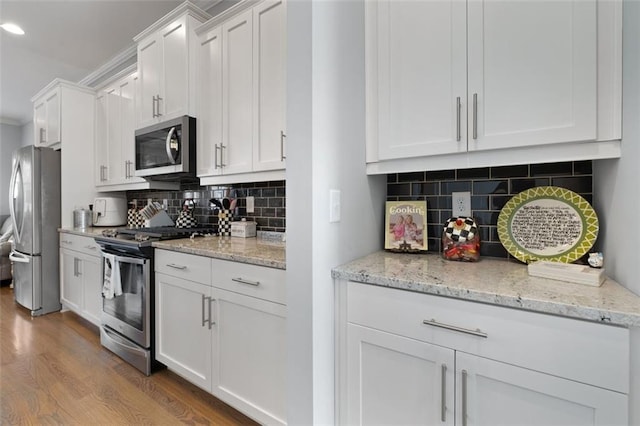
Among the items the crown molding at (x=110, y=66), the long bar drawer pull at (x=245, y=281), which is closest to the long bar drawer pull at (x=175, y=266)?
the long bar drawer pull at (x=245, y=281)

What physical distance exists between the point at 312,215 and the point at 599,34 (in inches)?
42.4

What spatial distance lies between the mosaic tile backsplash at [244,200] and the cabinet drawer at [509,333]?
48.5 inches

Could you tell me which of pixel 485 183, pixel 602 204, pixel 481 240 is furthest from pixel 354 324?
pixel 602 204

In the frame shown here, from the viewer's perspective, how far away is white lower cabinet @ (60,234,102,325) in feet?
8.98

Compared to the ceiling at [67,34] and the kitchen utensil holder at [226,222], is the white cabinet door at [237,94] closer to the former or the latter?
Answer: the kitchen utensil holder at [226,222]

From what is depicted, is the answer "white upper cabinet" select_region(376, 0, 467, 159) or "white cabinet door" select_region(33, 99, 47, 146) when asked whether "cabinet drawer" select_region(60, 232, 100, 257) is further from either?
"white upper cabinet" select_region(376, 0, 467, 159)

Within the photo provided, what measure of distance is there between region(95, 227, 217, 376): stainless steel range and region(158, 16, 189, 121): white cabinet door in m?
0.99

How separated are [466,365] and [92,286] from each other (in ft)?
10.6

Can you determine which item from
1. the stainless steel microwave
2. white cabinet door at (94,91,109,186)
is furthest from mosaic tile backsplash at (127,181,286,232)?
white cabinet door at (94,91,109,186)

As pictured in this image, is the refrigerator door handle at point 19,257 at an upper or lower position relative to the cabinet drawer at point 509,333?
lower

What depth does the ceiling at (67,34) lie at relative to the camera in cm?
256

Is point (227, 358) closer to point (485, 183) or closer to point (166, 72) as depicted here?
point (485, 183)

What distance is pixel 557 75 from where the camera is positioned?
1008 mm

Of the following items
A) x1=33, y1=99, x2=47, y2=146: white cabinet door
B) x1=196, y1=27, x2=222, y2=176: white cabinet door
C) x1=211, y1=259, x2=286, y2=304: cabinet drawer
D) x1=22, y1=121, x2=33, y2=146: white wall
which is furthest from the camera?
x1=22, y1=121, x2=33, y2=146: white wall
